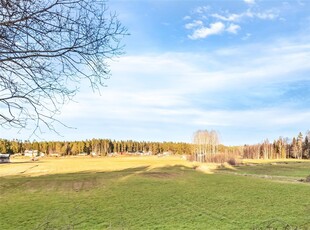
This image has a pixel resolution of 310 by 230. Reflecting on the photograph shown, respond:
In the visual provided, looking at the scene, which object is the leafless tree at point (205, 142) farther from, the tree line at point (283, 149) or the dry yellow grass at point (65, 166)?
the tree line at point (283, 149)

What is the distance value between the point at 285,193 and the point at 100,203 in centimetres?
1836

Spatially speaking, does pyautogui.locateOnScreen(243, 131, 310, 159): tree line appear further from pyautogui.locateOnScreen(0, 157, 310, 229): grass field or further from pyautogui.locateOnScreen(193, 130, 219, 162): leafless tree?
pyautogui.locateOnScreen(0, 157, 310, 229): grass field

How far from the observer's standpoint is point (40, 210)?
93.5ft

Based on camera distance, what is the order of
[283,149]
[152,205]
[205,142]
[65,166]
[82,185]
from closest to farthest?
[152,205]
[82,185]
[65,166]
[205,142]
[283,149]

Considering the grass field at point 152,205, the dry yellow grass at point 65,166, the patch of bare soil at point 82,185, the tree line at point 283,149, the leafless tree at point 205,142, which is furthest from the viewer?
the tree line at point 283,149

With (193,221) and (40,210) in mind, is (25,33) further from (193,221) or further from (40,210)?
(40,210)

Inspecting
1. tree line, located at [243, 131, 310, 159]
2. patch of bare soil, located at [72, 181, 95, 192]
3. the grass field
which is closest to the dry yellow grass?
patch of bare soil, located at [72, 181, 95, 192]

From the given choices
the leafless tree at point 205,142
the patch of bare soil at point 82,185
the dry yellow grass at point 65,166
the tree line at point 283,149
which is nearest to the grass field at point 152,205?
the patch of bare soil at point 82,185

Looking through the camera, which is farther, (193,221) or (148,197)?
(148,197)

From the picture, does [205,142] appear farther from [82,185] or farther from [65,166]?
[82,185]

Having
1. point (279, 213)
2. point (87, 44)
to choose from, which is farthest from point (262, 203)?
point (87, 44)

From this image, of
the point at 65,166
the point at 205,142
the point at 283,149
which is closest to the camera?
the point at 65,166

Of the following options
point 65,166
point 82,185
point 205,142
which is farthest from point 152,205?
point 205,142

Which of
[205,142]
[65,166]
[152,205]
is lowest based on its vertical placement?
[152,205]
